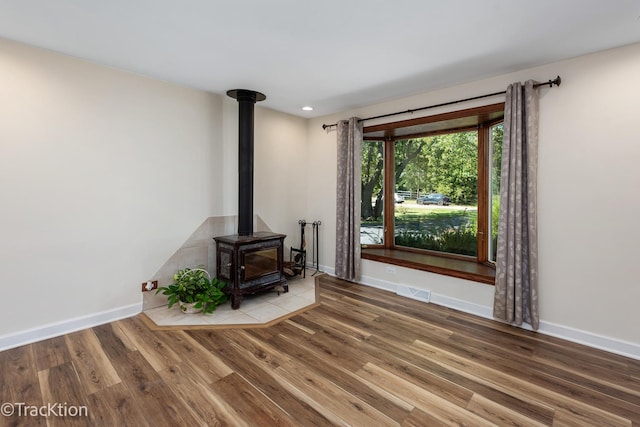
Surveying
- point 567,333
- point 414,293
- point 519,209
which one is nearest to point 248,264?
point 414,293

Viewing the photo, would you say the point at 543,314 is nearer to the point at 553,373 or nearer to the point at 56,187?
the point at 553,373

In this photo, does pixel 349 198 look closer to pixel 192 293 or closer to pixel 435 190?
pixel 435 190

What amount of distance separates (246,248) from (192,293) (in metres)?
0.70

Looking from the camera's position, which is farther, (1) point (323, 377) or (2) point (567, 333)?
(2) point (567, 333)

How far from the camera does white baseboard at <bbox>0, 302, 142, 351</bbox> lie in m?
2.41

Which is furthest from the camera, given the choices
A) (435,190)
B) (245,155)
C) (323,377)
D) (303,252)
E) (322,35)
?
(303,252)

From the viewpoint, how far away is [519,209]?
9.06 ft

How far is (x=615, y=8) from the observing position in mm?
1901

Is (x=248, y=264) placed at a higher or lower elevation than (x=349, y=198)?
lower

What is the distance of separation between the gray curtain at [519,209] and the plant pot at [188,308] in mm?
3054

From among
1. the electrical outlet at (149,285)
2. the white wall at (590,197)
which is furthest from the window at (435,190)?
the electrical outlet at (149,285)

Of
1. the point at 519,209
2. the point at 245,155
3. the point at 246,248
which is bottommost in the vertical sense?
the point at 246,248

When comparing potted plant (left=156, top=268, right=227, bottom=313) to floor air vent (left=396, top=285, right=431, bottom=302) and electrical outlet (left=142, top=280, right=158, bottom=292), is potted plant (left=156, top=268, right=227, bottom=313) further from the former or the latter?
floor air vent (left=396, top=285, right=431, bottom=302)

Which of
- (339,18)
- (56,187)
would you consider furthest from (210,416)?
(339,18)
